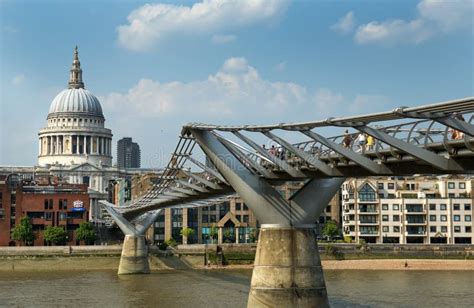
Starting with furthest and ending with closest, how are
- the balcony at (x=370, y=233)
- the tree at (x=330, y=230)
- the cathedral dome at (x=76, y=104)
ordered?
the cathedral dome at (x=76, y=104) → the tree at (x=330, y=230) → the balcony at (x=370, y=233)

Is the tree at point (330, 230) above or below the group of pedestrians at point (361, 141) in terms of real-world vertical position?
below

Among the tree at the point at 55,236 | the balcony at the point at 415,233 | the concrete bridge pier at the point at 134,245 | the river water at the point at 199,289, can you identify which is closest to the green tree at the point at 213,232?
the tree at the point at 55,236

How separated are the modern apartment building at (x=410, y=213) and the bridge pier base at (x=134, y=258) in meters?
36.3

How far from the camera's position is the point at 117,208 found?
301ft

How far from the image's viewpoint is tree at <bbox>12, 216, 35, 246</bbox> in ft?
342

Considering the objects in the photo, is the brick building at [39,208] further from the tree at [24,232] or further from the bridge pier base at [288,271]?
the bridge pier base at [288,271]

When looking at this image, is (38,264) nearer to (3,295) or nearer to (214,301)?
(3,295)

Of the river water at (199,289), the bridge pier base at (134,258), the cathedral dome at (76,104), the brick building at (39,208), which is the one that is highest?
the cathedral dome at (76,104)

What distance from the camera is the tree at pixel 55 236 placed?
10525 centimetres

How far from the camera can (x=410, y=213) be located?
110 meters

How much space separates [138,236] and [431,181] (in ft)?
159

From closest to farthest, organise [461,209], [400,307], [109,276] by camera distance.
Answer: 1. [400,307]
2. [109,276]
3. [461,209]

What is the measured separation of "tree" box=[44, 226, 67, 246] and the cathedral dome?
290 ft

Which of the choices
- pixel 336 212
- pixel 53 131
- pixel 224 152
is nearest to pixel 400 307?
pixel 224 152
